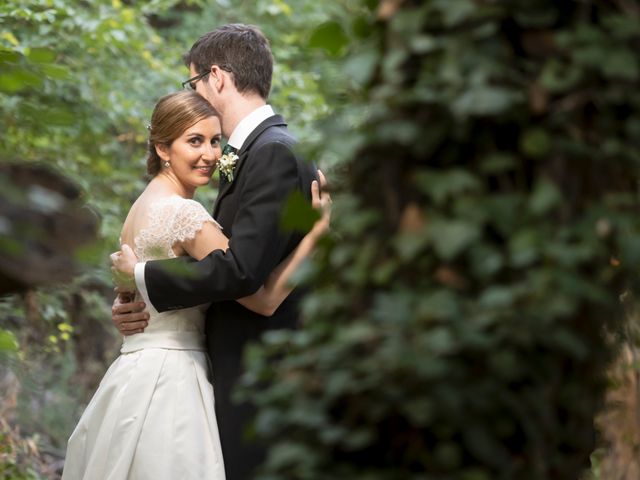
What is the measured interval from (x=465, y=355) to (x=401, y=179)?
313mm

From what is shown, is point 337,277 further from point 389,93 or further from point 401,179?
point 389,93

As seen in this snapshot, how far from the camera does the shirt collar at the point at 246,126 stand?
435cm

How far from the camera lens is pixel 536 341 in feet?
5.36

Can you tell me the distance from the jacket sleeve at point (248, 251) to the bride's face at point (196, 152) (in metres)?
0.33

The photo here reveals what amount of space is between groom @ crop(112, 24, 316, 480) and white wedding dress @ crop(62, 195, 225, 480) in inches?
2.8

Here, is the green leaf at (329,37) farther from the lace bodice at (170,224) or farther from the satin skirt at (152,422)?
the satin skirt at (152,422)

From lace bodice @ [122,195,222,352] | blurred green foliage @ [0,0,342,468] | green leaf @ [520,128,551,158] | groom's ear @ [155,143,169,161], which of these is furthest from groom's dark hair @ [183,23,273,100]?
green leaf @ [520,128,551,158]

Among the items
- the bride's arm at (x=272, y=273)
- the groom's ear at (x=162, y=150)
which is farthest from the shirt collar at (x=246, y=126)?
the bride's arm at (x=272, y=273)

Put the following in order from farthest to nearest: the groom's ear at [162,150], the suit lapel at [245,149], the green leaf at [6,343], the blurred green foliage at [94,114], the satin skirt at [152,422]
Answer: the blurred green foliage at [94,114] < the groom's ear at [162,150] < the suit lapel at [245,149] < the satin skirt at [152,422] < the green leaf at [6,343]

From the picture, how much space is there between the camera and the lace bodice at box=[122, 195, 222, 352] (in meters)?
4.14

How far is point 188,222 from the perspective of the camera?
4109mm

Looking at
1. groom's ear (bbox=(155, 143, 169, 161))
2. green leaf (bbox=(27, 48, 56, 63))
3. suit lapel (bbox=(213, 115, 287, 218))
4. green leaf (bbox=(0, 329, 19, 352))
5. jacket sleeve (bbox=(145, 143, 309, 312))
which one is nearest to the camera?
green leaf (bbox=(27, 48, 56, 63))

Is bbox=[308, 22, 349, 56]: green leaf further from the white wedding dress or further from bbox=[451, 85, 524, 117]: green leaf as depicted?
the white wedding dress

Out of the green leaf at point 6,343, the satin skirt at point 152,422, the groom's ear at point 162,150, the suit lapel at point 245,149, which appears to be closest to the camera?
the green leaf at point 6,343
